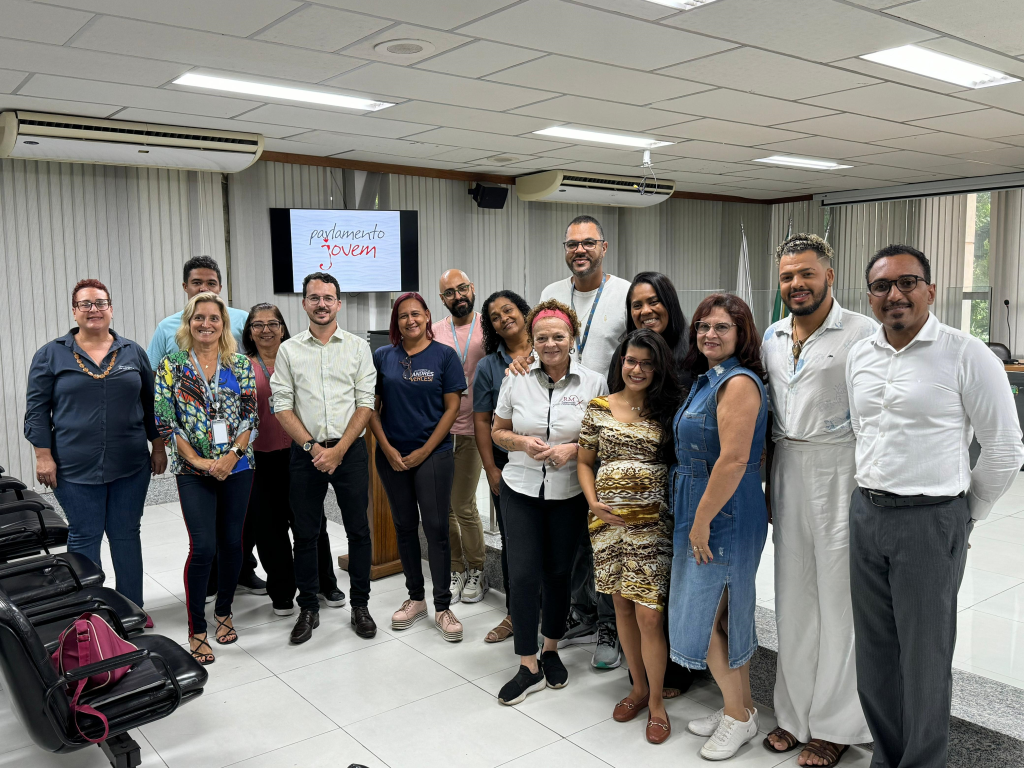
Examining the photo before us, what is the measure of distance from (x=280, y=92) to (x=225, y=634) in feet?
10.2

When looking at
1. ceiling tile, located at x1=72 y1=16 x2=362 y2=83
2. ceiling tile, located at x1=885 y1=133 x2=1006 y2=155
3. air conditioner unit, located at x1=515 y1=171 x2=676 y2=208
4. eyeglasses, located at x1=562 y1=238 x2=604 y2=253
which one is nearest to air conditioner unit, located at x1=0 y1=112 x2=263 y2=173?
ceiling tile, located at x1=72 y1=16 x2=362 y2=83

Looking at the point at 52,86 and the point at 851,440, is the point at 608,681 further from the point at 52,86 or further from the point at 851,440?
the point at 52,86

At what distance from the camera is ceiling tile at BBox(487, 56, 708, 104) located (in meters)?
4.36

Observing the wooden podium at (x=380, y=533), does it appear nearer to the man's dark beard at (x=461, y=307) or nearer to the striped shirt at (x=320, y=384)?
the striped shirt at (x=320, y=384)

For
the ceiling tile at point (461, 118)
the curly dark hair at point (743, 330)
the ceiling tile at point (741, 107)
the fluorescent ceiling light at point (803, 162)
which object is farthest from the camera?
the fluorescent ceiling light at point (803, 162)

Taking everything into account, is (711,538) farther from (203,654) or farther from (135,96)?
(135,96)

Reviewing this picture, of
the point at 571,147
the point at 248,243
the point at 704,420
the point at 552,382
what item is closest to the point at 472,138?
the point at 571,147

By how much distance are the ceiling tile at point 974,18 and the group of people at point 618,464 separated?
1.68 meters

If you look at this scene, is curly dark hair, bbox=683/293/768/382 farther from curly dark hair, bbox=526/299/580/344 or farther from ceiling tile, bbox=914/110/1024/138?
ceiling tile, bbox=914/110/1024/138

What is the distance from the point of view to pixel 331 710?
10.2ft

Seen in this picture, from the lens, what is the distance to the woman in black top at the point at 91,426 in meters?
3.53

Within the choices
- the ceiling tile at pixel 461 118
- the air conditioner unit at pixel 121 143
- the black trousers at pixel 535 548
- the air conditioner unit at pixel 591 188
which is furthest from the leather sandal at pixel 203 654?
the air conditioner unit at pixel 591 188

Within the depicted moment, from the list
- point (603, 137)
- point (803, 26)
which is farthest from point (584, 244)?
point (603, 137)

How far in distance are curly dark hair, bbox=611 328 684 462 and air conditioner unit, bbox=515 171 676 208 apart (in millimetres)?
5583
